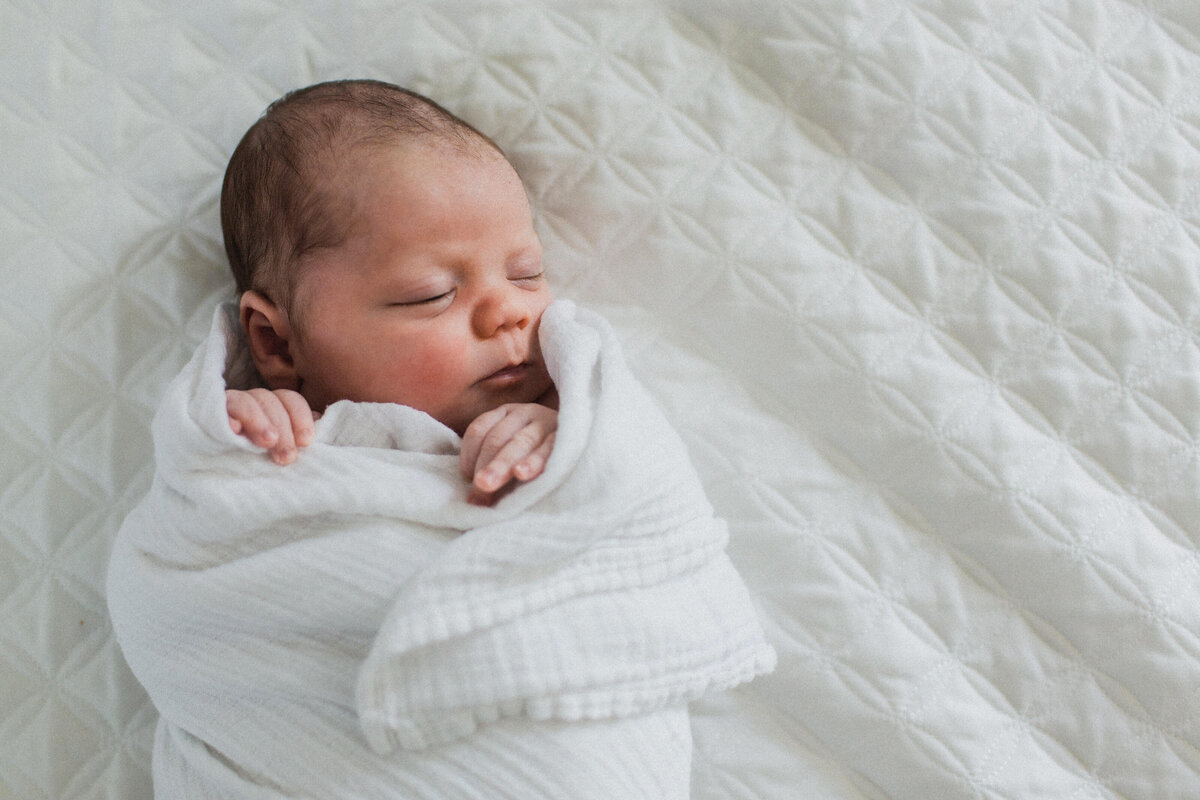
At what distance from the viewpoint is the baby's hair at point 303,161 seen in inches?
36.5

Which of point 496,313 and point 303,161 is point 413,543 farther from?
point 303,161

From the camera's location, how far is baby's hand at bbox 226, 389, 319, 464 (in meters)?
0.80

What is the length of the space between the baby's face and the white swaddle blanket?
0.33ft

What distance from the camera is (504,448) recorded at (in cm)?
80

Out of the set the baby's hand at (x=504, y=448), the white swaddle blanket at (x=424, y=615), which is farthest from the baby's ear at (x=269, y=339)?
the baby's hand at (x=504, y=448)

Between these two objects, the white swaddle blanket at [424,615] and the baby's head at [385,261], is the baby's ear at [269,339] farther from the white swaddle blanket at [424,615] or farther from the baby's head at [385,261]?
the white swaddle blanket at [424,615]

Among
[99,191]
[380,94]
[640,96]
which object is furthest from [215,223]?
[640,96]

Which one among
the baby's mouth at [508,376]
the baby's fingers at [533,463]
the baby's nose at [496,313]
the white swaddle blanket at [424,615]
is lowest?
the white swaddle blanket at [424,615]

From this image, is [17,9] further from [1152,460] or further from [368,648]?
[1152,460]

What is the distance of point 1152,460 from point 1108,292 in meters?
0.19

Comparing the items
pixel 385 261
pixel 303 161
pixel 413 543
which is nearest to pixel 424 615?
pixel 413 543

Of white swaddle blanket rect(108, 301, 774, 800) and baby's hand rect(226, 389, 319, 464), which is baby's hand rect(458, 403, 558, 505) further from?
baby's hand rect(226, 389, 319, 464)

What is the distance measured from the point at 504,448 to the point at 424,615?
0.15 m

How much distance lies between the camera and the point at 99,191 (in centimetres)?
106
